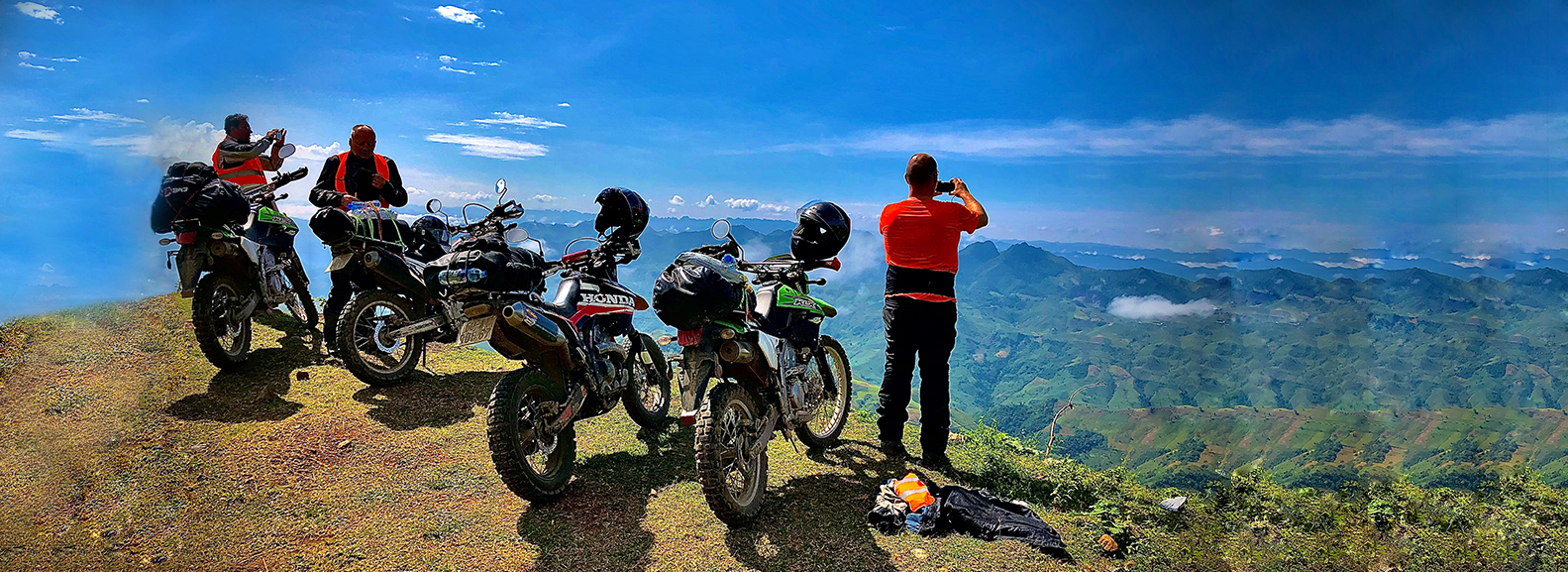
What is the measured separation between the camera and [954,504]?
432 cm

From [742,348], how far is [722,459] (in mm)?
626

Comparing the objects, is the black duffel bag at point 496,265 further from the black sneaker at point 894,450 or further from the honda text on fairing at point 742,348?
the black sneaker at point 894,450

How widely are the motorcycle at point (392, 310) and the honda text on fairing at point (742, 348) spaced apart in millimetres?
2355

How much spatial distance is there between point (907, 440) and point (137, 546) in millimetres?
4889

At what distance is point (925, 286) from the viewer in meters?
5.17

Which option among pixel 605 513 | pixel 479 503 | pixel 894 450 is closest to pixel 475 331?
pixel 479 503

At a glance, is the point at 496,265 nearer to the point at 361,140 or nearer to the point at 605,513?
the point at 605,513

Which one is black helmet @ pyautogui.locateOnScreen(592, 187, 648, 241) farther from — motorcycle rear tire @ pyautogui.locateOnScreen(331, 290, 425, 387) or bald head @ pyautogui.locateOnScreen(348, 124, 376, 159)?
bald head @ pyautogui.locateOnScreen(348, 124, 376, 159)

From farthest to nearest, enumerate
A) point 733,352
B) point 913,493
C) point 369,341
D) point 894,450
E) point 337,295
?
point 337,295
point 369,341
point 894,450
point 913,493
point 733,352

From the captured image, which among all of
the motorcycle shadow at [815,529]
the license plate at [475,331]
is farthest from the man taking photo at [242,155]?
the motorcycle shadow at [815,529]

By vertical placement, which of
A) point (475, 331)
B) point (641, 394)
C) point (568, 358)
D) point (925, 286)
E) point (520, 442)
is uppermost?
point (925, 286)

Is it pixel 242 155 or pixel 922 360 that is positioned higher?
pixel 242 155

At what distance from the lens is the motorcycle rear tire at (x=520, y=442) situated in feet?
12.3

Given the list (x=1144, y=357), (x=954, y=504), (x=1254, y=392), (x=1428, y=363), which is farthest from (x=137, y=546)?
(x=1144, y=357)
